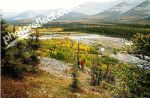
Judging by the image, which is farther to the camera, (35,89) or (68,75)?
(68,75)

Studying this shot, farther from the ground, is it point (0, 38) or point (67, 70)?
point (0, 38)

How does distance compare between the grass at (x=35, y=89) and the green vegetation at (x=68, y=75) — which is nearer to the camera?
the green vegetation at (x=68, y=75)

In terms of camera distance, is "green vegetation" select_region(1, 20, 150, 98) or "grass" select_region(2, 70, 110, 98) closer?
"green vegetation" select_region(1, 20, 150, 98)

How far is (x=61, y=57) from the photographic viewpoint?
5581cm

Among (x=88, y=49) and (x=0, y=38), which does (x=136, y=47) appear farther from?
(x=88, y=49)

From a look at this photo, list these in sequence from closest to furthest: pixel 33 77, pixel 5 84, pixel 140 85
→ pixel 140 85
pixel 5 84
pixel 33 77

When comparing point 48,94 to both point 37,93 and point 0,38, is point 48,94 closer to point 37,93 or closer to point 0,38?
point 37,93

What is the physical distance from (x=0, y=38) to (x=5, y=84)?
3909mm

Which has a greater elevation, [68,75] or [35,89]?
[35,89]

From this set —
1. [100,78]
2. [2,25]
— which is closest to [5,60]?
[2,25]

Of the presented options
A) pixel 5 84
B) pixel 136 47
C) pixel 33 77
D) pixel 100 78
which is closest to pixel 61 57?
pixel 100 78

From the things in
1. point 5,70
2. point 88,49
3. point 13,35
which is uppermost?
point 13,35

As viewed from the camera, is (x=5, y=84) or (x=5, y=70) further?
(x=5, y=70)

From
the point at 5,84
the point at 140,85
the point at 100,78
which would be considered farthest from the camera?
the point at 100,78
